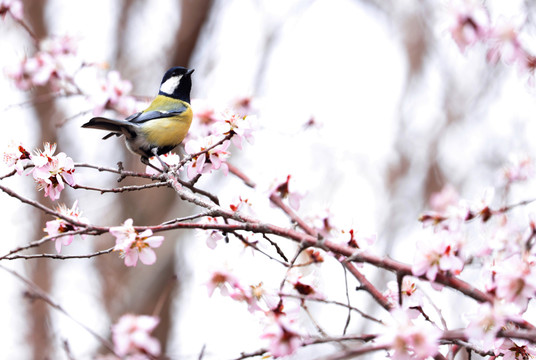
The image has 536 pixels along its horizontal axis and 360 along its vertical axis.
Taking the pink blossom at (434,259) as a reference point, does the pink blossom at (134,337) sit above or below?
below

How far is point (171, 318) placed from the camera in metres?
6.10

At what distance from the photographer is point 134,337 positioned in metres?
1.09

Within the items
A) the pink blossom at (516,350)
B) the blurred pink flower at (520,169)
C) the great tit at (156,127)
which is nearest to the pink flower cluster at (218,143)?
the great tit at (156,127)

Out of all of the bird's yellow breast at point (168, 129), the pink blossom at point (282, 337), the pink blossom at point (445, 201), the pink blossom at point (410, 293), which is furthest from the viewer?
the bird's yellow breast at point (168, 129)

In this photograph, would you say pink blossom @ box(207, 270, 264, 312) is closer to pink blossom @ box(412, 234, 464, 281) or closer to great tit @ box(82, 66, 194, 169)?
pink blossom @ box(412, 234, 464, 281)

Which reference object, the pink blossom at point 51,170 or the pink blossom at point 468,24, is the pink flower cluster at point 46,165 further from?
the pink blossom at point 468,24

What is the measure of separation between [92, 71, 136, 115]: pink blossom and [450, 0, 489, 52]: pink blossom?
80.1 inches

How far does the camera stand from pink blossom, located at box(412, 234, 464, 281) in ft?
4.21

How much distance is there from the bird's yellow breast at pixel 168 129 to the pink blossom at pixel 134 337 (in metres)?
1.66

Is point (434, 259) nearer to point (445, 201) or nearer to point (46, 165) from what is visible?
point (46, 165)

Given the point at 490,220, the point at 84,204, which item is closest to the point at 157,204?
the point at 84,204

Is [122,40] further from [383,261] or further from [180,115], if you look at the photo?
[383,261]

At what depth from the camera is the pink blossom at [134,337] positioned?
3.55ft

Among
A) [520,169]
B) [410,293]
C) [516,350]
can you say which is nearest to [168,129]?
[410,293]
